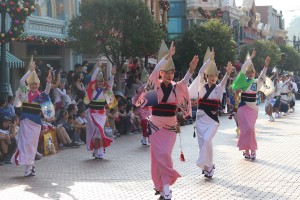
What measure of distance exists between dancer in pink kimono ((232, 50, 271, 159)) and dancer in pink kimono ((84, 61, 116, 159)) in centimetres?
284

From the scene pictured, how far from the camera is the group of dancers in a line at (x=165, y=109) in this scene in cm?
891

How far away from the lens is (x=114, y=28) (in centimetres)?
2344

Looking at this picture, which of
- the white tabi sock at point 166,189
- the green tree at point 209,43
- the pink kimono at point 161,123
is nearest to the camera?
the white tabi sock at point 166,189

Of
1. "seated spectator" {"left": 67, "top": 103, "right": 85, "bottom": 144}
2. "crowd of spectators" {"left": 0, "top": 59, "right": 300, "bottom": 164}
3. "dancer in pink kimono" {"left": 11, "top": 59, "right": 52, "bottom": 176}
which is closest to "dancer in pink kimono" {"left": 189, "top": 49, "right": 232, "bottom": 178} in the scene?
"crowd of spectators" {"left": 0, "top": 59, "right": 300, "bottom": 164}

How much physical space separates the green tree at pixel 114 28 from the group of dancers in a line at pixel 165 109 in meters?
9.79

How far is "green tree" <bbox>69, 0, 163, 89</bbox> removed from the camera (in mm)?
23328

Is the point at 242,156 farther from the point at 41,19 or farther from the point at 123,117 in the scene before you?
the point at 41,19

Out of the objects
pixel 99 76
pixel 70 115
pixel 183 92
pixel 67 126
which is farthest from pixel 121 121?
pixel 183 92

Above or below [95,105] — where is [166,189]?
below

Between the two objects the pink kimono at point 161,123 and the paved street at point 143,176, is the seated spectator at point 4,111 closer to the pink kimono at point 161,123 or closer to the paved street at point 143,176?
the paved street at point 143,176

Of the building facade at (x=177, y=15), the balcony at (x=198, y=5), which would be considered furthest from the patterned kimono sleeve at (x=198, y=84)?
the balcony at (x=198, y=5)

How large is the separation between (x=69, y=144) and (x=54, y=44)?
1163 cm

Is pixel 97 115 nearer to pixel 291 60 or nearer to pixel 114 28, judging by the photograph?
pixel 114 28

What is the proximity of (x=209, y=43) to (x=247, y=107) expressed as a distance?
84.3ft
